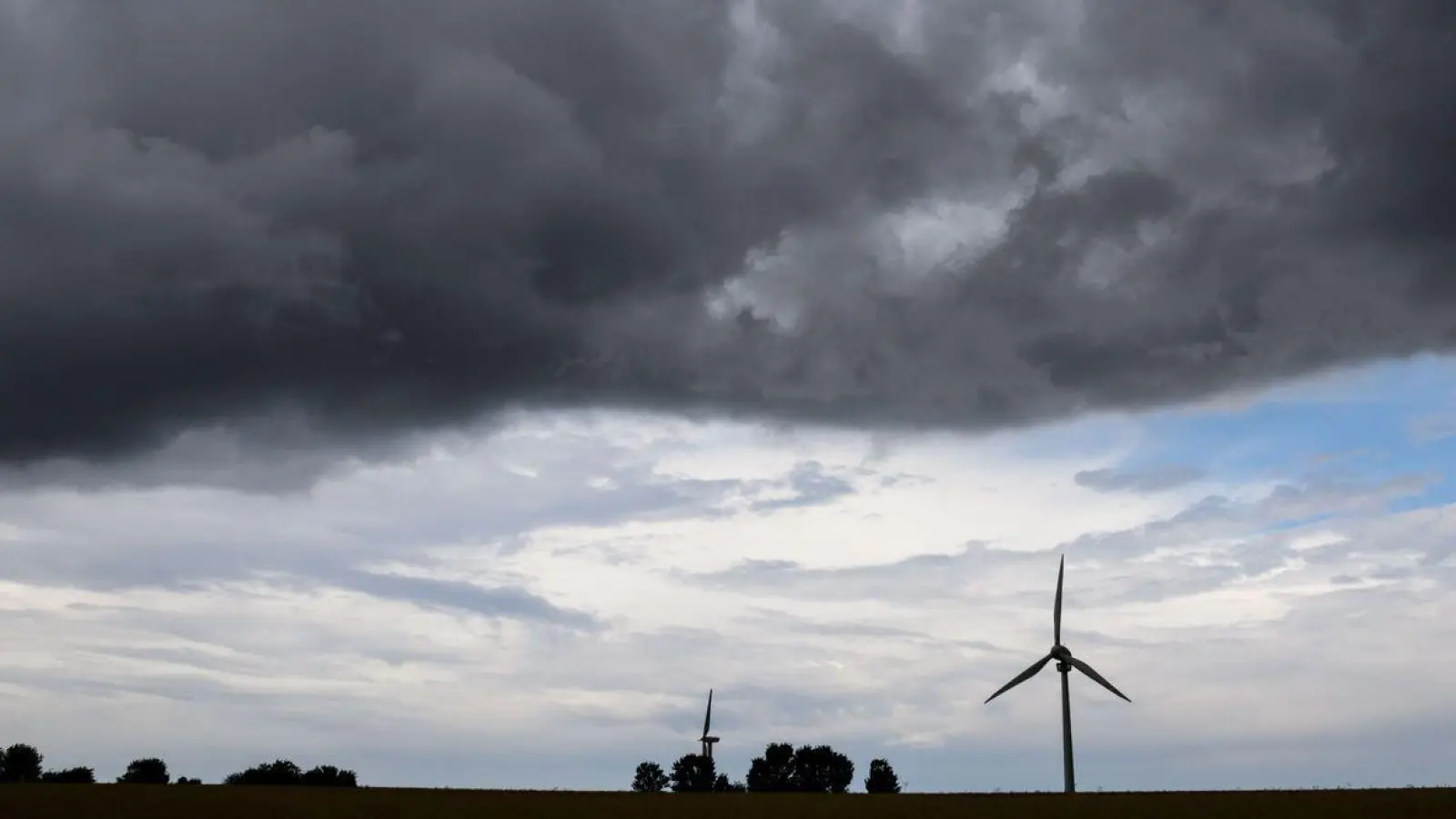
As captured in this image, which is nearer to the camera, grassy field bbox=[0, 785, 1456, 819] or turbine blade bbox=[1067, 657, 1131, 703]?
grassy field bbox=[0, 785, 1456, 819]

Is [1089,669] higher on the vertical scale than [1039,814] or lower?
higher

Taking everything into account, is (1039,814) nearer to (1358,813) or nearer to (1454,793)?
(1358,813)

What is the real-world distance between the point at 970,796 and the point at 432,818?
129 feet

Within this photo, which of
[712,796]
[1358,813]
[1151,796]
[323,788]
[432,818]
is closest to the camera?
[1358,813]

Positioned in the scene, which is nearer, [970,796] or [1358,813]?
[1358,813]

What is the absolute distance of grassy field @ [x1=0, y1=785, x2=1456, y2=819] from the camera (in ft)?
283

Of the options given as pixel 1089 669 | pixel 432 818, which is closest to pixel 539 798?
pixel 432 818

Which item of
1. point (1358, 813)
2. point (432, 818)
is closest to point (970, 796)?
point (1358, 813)

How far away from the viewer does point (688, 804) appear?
315 ft

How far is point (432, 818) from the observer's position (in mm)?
90000

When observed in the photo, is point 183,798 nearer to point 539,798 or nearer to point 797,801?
point 539,798

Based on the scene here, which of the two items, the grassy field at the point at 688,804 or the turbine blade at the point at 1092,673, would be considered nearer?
the grassy field at the point at 688,804

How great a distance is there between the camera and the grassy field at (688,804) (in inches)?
3396

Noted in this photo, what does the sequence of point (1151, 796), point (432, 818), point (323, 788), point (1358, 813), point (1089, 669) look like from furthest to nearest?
point (1089, 669)
point (323, 788)
point (1151, 796)
point (432, 818)
point (1358, 813)
